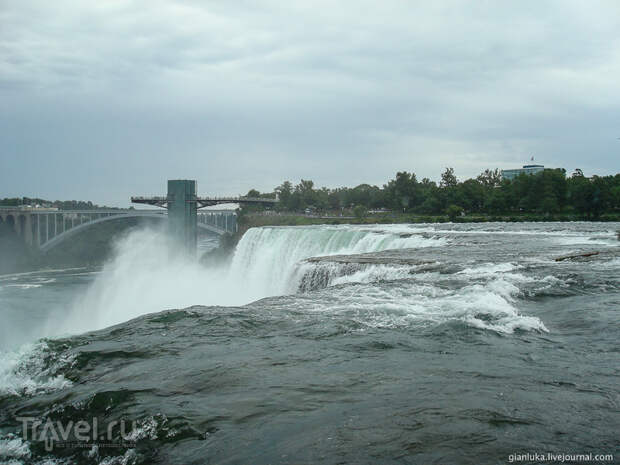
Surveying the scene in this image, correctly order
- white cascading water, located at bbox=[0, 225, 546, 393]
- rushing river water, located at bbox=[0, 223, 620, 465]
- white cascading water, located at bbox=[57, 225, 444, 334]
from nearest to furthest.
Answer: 1. rushing river water, located at bbox=[0, 223, 620, 465]
2. white cascading water, located at bbox=[0, 225, 546, 393]
3. white cascading water, located at bbox=[57, 225, 444, 334]

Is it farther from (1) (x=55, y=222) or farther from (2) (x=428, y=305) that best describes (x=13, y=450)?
(1) (x=55, y=222)

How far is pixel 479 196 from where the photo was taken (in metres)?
59.1

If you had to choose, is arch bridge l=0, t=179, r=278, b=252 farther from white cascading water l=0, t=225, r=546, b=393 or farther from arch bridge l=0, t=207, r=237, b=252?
white cascading water l=0, t=225, r=546, b=393

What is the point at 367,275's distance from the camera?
12.0m

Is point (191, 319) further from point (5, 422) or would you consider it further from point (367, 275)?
point (367, 275)

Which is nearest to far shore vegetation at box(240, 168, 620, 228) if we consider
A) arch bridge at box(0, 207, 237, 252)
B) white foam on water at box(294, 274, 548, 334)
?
arch bridge at box(0, 207, 237, 252)

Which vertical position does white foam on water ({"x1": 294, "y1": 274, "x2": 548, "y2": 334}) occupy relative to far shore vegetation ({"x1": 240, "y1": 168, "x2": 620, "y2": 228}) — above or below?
below

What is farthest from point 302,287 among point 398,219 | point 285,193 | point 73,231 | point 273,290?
point 285,193

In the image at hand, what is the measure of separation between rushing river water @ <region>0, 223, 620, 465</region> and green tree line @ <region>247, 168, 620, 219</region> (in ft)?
135

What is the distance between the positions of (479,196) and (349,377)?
57252 mm

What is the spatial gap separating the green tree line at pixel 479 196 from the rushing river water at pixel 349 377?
41.3 meters

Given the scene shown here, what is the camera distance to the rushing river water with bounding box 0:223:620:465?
154 inches

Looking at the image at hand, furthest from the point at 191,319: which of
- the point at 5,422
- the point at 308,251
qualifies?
the point at 308,251

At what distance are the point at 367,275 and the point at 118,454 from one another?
861cm
